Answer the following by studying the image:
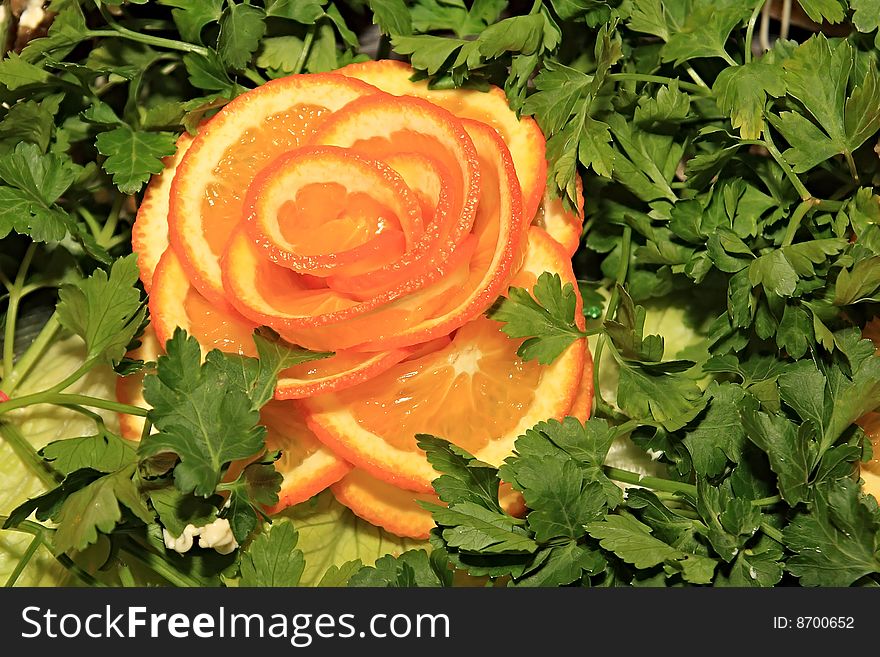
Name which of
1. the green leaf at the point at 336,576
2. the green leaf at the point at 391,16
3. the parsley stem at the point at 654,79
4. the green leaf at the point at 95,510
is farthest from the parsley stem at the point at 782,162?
the green leaf at the point at 95,510

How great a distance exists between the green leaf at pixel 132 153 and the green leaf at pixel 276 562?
1.54ft

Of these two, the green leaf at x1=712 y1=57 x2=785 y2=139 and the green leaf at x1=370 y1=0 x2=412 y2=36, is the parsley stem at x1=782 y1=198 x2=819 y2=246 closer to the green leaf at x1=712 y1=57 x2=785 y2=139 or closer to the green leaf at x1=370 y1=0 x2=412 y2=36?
the green leaf at x1=712 y1=57 x2=785 y2=139

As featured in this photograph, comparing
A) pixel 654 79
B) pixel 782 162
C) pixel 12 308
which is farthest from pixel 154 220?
pixel 782 162

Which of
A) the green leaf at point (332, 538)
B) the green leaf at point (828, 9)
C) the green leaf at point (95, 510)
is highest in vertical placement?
the green leaf at point (828, 9)

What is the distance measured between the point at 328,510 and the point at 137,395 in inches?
11.5

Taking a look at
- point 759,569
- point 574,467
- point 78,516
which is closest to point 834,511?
point 759,569

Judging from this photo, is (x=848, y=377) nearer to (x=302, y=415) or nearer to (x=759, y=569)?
(x=759, y=569)

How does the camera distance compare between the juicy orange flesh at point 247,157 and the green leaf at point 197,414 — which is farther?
the juicy orange flesh at point 247,157

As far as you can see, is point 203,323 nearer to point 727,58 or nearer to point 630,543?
point 630,543

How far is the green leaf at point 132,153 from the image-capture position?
1.20 m

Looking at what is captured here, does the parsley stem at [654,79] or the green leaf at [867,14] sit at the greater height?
the green leaf at [867,14]

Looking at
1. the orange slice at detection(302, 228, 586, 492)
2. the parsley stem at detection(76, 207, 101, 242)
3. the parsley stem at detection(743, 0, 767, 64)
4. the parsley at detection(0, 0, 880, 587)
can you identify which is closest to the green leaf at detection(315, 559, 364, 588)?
the parsley at detection(0, 0, 880, 587)

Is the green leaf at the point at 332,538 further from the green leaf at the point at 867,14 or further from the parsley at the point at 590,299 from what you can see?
the green leaf at the point at 867,14

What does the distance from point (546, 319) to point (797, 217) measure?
0.32 m
